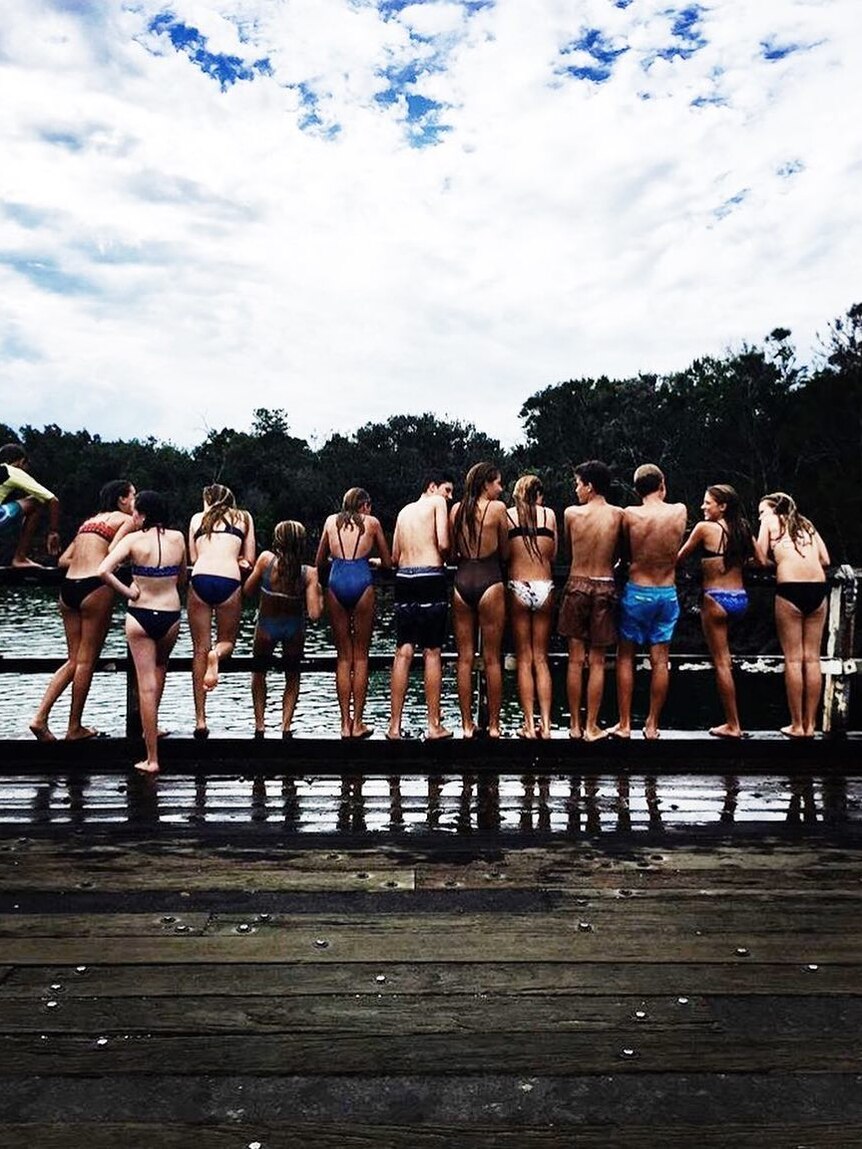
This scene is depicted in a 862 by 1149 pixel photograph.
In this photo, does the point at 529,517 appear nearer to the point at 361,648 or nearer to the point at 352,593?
the point at 352,593

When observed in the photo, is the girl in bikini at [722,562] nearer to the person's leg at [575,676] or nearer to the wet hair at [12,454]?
the person's leg at [575,676]

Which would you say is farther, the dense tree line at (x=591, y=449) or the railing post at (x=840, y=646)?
the dense tree line at (x=591, y=449)

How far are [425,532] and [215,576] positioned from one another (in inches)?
51.8

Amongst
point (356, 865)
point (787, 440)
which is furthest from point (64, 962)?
point (787, 440)

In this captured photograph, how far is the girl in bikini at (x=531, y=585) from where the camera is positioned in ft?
20.1

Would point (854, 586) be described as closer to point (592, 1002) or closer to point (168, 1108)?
point (592, 1002)

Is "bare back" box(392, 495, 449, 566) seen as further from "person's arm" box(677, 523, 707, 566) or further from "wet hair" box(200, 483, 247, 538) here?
"person's arm" box(677, 523, 707, 566)

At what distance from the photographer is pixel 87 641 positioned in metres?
Answer: 5.97

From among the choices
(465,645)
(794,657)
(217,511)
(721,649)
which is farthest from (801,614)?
(217,511)

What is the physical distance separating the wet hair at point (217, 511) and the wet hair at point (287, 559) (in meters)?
0.28

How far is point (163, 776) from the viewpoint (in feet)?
18.2

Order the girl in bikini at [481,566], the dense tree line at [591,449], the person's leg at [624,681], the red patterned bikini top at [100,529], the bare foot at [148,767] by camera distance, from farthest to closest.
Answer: the dense tree line at [591,449]
the person's leg at [624,681]
the girl in bikini at [481,566]
the red patterned bikini top at [100,529]
the bare foot at [148,767]

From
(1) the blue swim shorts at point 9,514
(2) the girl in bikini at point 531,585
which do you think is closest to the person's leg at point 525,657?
(2) the girl in bikini at point 531,585

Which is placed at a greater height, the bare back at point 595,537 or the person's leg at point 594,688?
the bare back at point 595,537
